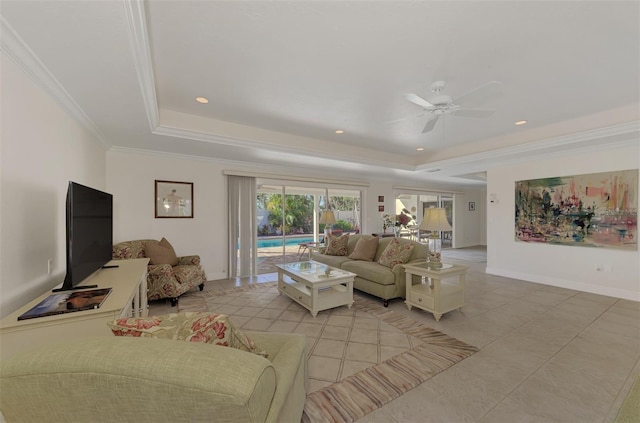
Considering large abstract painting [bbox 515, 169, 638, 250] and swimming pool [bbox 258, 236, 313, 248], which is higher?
large abstract painting [bbox 515, 169, 638, 250]

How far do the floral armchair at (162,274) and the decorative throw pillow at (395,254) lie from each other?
2850mm

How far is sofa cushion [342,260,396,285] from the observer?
11.6 feet

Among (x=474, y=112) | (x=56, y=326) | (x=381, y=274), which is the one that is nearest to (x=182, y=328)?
(x=56, y=326)

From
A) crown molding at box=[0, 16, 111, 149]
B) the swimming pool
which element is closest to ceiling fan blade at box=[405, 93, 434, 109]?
crown molding at box=[0, 16, 111, 149]

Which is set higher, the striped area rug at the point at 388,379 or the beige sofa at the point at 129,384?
the beige sofa at the point at 129,384

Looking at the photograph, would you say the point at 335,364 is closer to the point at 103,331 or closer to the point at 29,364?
the point at 103,331

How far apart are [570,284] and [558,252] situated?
1.78 feet

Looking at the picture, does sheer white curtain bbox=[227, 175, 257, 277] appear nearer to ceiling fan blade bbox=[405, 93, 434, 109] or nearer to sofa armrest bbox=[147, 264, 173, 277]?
sofa armrest bbox=[147, 264, 173, 277]

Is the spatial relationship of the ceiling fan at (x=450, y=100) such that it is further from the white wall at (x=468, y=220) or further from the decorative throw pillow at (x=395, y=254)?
the white wall at (x=468, y=220)

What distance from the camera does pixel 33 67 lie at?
1.76 m

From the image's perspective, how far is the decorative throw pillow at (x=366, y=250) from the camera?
4328mm

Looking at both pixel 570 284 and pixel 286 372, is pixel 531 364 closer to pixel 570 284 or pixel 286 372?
pixel 286 372

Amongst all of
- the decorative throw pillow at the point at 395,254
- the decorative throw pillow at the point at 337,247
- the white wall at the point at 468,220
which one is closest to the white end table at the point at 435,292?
the decorative throw pillow at the point at 395,254

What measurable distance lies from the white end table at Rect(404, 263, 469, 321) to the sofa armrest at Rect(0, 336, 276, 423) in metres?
2.79
